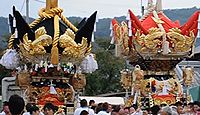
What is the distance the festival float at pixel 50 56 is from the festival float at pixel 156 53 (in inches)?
116

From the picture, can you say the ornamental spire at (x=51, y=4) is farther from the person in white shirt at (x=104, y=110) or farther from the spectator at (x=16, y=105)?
the spectator at (x=16, y=105)

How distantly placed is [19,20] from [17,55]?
2.96 ft

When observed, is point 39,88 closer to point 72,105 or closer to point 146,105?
point 72,105

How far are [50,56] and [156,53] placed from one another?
411 centimetres

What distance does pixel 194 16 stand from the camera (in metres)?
16.1

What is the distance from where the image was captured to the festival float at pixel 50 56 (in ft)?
40.5

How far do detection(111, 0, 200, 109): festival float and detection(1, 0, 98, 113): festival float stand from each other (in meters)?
2.95

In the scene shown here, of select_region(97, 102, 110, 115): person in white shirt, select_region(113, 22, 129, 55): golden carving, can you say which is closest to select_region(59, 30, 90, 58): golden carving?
select_region(97, 102, 110, 115): person in white shirt

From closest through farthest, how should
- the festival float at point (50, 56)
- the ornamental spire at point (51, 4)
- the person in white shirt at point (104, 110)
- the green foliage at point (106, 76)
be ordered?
1. the person in white shirt at point (104, 110)
2. the festival float at point (50, 56)
3. the ornamental spire at point (51, 4)
4. the green foliage at point (106, 76)

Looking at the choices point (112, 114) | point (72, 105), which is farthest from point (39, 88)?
point (112, 114)

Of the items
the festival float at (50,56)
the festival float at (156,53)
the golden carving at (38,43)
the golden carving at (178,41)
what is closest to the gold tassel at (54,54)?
the festival float at (50,56)

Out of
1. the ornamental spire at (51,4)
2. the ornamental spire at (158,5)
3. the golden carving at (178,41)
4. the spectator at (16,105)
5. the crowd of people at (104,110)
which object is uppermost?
the ornamental spire at (158,5)

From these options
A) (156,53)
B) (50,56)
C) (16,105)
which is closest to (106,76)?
(156,53)

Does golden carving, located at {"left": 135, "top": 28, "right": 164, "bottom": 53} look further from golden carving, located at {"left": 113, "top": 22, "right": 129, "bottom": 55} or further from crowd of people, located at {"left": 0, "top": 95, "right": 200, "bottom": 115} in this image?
crowd of people, located at {"left": 0, "top": 95, "right": 200, "bottom": 115}
